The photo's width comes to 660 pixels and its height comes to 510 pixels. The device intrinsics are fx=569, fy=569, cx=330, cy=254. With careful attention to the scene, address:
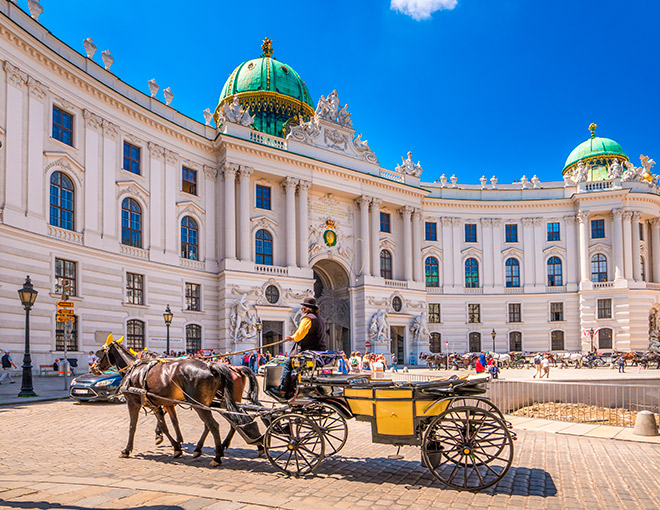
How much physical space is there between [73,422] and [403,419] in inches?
358

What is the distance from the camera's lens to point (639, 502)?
7.21m

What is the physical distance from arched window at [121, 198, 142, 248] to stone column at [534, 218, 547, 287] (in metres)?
35.8

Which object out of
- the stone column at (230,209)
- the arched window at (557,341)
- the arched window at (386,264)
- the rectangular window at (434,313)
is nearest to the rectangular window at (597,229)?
the arched window at (557,341)

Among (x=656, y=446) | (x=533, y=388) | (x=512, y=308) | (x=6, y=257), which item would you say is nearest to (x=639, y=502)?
(x=656, y=446)

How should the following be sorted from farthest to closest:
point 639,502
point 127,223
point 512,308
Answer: point 512,308 → point 127,223 → point 639,502

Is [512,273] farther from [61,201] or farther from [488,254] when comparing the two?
[61,201]

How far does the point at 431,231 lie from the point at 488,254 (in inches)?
227

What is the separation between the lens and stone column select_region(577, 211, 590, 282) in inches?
2025

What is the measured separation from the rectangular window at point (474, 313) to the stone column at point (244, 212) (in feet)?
75.8

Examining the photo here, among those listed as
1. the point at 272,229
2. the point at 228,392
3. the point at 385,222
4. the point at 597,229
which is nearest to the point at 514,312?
the point at 597,229

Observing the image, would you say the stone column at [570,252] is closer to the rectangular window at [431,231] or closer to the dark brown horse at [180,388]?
the rectangular window at [431,231]

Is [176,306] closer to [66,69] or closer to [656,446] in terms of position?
[66,69]

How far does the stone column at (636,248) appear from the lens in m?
50.8

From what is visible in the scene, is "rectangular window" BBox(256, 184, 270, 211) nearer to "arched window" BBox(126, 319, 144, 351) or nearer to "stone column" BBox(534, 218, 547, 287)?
"arched window" BBox(126, 319, 144, 351)
